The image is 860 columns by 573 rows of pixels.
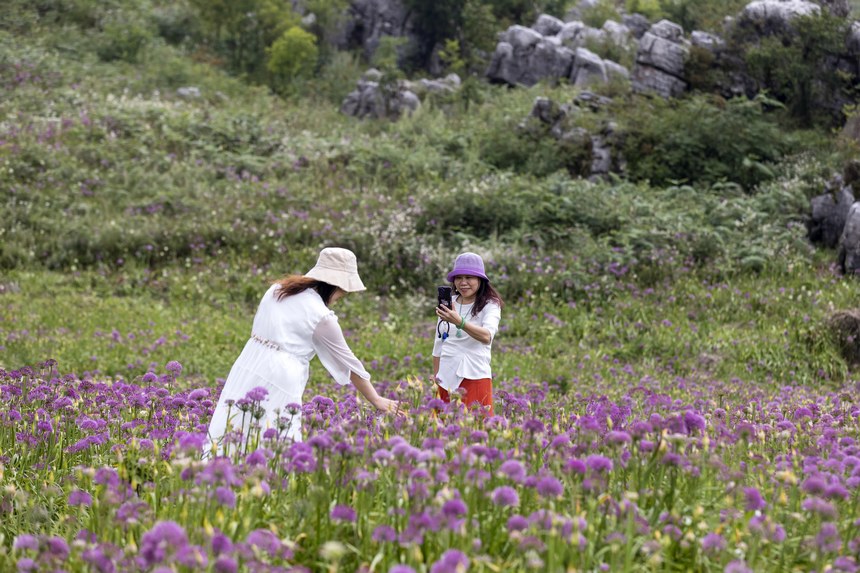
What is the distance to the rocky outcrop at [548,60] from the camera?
25.3 meters

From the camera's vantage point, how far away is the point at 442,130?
19.4 meters

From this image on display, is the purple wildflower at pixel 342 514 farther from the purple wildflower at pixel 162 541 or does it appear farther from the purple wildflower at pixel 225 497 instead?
the purple wildflower at pixel 162 541

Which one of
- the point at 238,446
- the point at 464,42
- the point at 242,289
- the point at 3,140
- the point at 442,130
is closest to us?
the point at 238,446

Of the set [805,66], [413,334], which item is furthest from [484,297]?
[805,66]

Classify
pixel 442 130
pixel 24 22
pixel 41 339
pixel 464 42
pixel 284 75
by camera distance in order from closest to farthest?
1. pixel 41 339
2. pixel 442 130
3. pixel 24 22
4. pixel 284 75
5. pixel 464 42

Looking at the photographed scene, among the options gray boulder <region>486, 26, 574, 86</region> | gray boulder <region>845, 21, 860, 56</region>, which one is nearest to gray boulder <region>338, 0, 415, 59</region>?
gray boulder <region>486, 26, 574, 86</region>

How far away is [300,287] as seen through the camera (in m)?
4.57

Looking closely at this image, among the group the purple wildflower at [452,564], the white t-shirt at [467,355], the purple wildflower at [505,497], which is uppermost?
the purple wildflower at [452,564]

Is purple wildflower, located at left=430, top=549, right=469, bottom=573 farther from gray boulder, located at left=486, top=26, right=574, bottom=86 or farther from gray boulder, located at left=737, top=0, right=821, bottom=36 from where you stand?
gray boulder, located at left=486, top=26, right=574, bottom=86

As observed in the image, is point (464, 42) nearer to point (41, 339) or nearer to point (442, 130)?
point (442, 130)

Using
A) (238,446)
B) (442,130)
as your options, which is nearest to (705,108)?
(442,130)

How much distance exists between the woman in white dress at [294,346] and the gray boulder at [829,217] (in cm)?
1045

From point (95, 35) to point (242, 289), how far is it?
19337 millimetres

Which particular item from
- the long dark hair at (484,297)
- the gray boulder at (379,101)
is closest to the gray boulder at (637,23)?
the gray boulder at (379,101)
